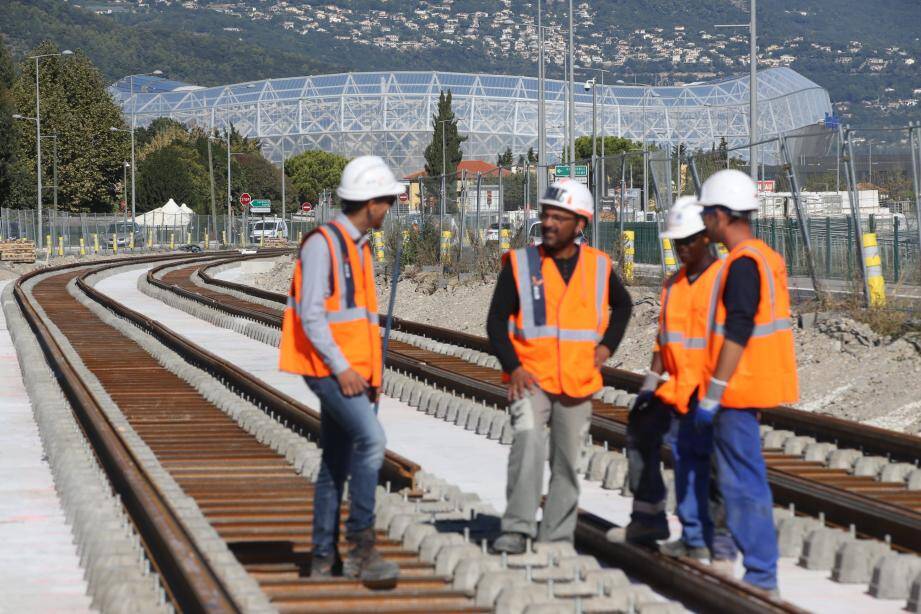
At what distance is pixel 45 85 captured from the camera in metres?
94.3

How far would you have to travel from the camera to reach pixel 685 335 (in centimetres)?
775

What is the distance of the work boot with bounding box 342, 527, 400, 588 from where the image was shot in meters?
7.46

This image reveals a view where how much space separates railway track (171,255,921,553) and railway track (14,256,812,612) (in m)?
1.42

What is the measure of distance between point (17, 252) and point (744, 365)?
56.6 meters

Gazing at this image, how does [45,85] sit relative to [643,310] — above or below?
above

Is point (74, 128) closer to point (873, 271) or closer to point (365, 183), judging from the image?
point (873, 271)

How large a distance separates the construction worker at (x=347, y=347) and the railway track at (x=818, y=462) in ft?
9.63

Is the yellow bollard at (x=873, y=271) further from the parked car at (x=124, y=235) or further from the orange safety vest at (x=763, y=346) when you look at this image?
the parked car at (x=124, y=235)

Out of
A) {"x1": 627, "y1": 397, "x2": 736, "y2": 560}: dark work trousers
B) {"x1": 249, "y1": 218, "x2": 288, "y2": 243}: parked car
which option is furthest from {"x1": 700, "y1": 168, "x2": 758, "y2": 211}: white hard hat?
{"x1": 249, "y1": 218, "x2": 288, "y2": 243}: parked car

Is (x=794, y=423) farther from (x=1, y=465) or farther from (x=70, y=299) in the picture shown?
(x=70, y=299)

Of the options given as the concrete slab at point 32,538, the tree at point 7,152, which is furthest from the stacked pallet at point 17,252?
the concrete slab at point 32,538

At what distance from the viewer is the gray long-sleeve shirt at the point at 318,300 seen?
709cm

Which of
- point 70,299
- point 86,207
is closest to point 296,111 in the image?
point 86,207

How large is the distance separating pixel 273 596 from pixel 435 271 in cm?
3001
